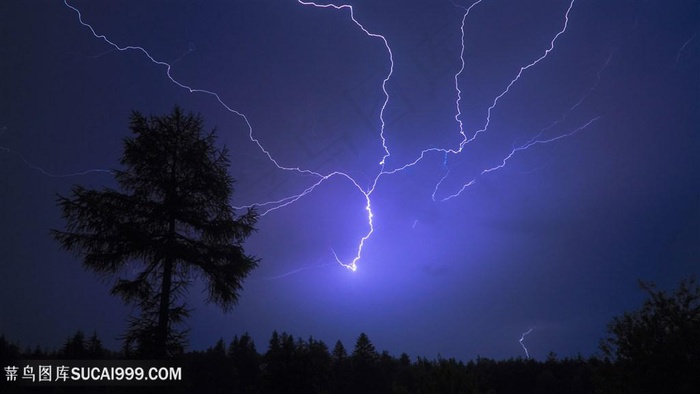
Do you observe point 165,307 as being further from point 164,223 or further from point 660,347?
point 660,347

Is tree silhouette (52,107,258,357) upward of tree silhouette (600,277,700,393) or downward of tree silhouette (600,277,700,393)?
upward

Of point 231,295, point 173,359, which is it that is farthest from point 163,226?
point 173,359

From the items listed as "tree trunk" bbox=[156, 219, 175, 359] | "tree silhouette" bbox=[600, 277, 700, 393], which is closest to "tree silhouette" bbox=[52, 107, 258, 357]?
"tree trunk" bbox=[156, 219, 175, 359]

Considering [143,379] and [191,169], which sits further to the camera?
[191,169]

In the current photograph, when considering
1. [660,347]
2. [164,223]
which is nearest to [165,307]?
[164,223]

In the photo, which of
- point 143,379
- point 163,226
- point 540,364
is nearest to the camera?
point 143,379

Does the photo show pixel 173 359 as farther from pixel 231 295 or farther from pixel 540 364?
pixel 540 364

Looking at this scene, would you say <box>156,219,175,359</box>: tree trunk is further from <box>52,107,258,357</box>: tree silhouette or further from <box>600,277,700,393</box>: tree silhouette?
<box>600,277,700,393</box>: tree silhouette

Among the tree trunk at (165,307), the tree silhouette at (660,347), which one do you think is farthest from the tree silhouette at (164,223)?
the tree silhouette at (660,347)

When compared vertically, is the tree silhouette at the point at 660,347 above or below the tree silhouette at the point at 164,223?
below

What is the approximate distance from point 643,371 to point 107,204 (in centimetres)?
1124

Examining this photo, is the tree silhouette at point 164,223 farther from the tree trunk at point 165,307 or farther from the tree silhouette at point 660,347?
the tree silhouette at point 660,347

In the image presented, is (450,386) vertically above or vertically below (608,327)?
below

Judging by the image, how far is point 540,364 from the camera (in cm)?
6588
